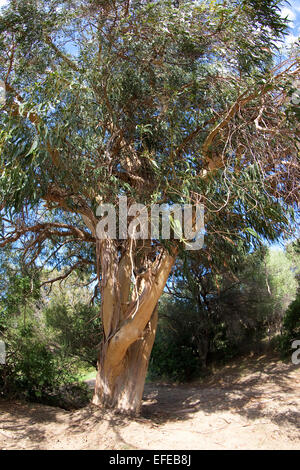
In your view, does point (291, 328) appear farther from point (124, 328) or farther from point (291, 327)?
point (124, 328)

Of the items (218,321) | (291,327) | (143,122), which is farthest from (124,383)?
(218,321)

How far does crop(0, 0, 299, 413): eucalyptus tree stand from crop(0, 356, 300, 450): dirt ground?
761 millimetres

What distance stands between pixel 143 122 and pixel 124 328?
352 centimetres

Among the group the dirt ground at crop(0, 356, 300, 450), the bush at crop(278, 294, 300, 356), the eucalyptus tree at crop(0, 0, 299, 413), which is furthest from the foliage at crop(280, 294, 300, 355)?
the eucalyptus tree at crop(0, 0, 299, 413)

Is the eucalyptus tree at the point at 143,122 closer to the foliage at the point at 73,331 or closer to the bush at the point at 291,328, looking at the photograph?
the foliage at the point at 73,331

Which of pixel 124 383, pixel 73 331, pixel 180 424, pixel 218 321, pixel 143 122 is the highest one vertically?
pixel 143 122

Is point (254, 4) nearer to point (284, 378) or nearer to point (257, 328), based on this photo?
point (284, 378)

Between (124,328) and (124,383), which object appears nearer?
(124,328)

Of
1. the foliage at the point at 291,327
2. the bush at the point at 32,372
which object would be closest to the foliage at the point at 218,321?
the foliage at the point at 291,327

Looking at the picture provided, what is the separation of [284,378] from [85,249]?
17.3 ft

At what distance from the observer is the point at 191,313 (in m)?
11.6

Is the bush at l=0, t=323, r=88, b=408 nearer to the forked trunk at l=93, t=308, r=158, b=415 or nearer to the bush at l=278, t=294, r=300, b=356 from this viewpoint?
the forked trunk at l=93, t=308, r=158, b=415

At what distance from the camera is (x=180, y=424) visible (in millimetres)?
5895
